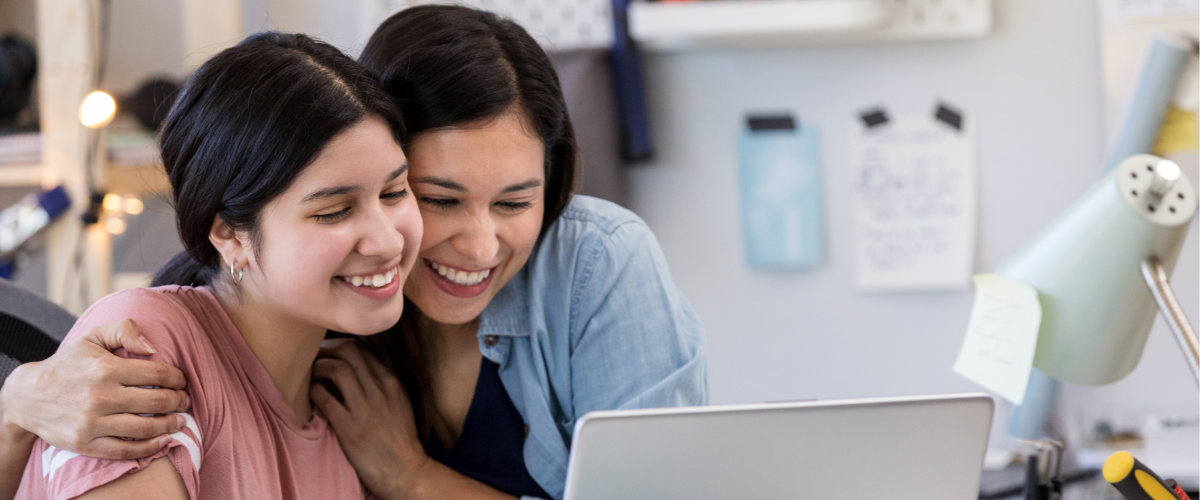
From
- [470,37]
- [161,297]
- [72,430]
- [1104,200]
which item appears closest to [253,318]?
[161,297]

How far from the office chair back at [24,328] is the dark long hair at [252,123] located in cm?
25

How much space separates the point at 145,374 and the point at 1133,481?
76 cm

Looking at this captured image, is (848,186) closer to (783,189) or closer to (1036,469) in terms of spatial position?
(783,189)

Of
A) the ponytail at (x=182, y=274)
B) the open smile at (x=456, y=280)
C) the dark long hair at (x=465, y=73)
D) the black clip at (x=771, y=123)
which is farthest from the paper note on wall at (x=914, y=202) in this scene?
the ponytail at (x=182, y=274)

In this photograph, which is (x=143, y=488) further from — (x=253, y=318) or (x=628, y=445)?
(x=628, y=445)

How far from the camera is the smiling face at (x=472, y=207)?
899 millimetres

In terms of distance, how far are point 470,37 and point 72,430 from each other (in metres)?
0.49

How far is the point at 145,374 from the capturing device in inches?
29.2

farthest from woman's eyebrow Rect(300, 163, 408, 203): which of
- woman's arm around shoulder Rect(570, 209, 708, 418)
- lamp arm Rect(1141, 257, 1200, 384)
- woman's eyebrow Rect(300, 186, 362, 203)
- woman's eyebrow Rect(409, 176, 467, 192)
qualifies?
lamp arm Rect(1141, 257, 1200, 384)

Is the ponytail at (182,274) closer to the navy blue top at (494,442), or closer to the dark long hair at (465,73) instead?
Result: the dark long hair at (465,73)

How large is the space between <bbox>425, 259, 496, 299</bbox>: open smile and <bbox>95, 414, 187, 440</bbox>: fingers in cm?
31

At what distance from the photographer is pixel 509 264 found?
1.00m

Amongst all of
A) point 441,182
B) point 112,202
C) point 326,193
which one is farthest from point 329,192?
point 112,202

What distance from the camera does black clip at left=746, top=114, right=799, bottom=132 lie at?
167 centimetres
